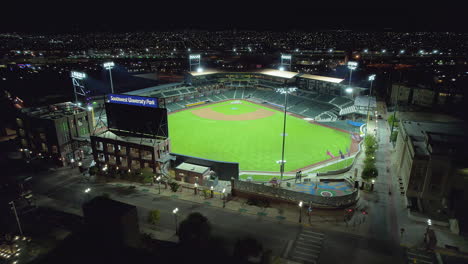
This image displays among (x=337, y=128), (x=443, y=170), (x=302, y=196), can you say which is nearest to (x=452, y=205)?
(x=443, y=170)

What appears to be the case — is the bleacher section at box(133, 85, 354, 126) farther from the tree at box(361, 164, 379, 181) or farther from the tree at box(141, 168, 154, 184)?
the tree at box(141, 168, 154, 184)

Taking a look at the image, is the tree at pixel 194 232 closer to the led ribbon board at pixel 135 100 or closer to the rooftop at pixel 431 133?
the led ribbon board at pixel 135 100

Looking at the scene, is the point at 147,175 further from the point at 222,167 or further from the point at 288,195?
the point at 288,195

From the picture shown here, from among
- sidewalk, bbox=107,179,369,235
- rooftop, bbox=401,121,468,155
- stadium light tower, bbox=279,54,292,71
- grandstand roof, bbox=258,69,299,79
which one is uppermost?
stadium light tower, bbox=279,54,292,71

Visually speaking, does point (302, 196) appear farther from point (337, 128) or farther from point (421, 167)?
point (337, 128)

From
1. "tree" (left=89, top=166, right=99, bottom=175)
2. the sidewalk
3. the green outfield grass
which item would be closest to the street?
the sidewalk

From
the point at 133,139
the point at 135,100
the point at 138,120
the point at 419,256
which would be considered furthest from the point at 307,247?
the point at 135,100
